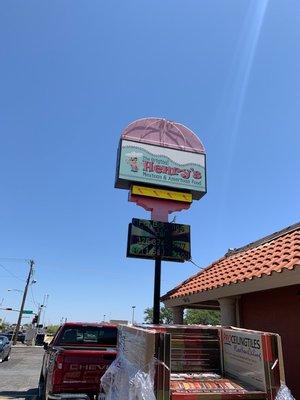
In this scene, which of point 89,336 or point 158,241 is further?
point 158,241

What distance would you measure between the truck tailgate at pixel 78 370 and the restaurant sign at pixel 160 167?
28.7 ft

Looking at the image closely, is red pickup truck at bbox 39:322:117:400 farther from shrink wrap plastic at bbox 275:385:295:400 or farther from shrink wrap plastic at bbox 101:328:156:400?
shrink wrap plastic at bbox 275:385:295:400

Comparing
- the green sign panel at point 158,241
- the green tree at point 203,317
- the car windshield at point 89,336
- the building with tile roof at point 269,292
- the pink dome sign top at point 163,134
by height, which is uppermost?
the pink dome sign top at point 163,134

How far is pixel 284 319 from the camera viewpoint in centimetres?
715

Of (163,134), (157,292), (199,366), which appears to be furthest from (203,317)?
(199,366)

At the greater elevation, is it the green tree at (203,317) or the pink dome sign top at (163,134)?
the pink dome sign top at (163,134)

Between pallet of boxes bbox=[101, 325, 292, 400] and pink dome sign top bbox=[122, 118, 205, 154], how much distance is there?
12.7 meters

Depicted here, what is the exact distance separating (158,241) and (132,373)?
10.0 m

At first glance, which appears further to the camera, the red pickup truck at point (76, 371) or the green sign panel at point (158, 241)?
the green sign panel at point (158, 241)

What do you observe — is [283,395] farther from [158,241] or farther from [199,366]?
[158,241]

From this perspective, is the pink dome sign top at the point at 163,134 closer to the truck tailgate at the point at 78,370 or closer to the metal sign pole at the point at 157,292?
the metal sign pole at the point at 157,292

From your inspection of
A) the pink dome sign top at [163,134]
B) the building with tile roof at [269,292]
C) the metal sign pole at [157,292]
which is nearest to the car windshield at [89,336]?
Answer: the building with tile roof at [269,292]

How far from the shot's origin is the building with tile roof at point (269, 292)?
6648 millimetres

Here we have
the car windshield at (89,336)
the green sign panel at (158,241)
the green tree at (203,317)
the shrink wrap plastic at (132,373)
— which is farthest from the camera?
the green tree at (203,317)
